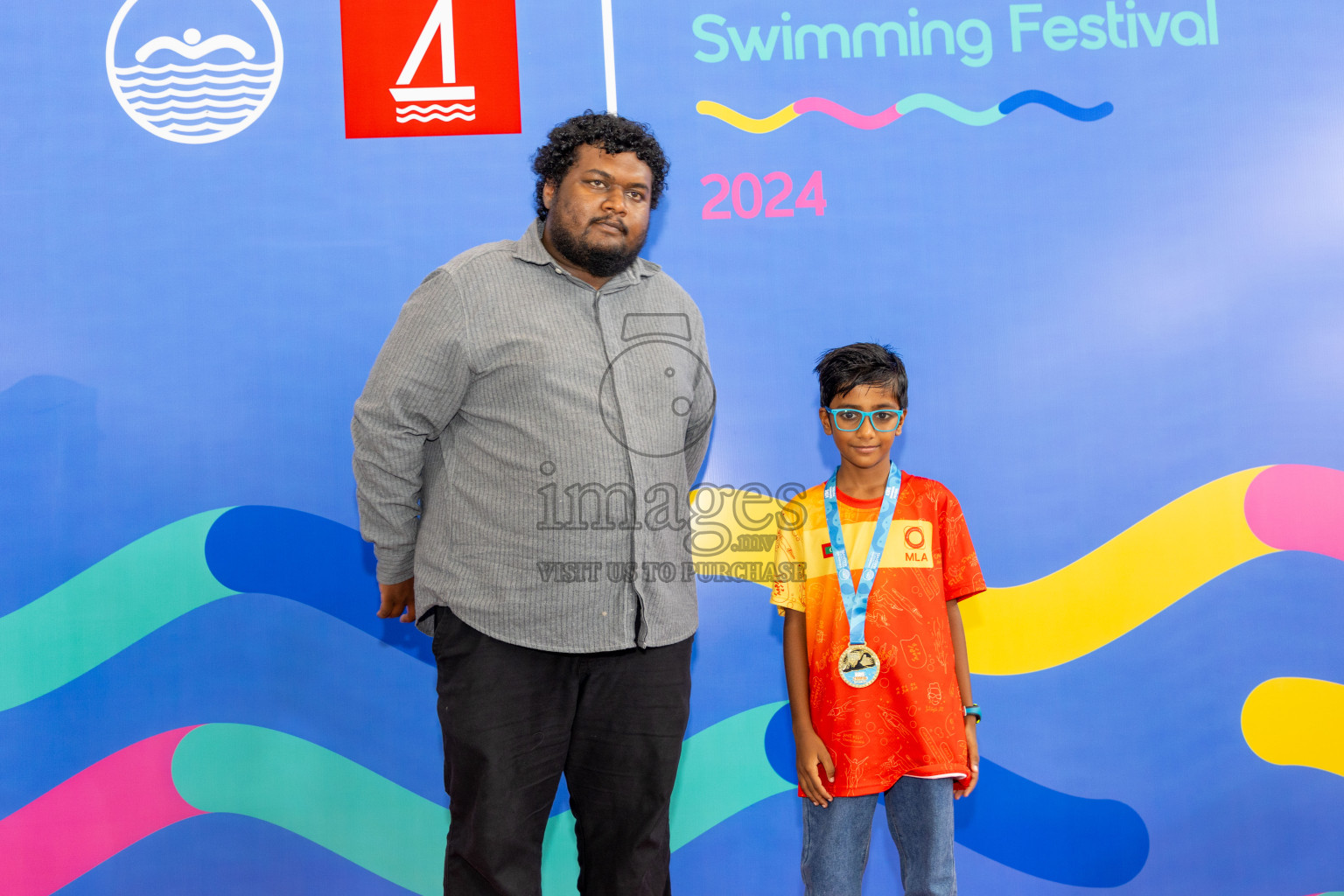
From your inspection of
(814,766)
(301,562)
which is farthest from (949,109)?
(301,562)

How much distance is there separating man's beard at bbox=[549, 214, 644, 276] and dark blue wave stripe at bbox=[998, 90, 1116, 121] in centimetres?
120

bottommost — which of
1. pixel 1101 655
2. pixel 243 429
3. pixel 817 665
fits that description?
pixel 1101 655

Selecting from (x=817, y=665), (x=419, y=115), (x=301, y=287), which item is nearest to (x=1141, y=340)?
(x=817, y=665)

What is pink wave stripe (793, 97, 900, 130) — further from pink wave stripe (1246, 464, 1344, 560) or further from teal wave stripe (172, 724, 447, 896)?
teal wave stripe (172, 724, 447, 896)

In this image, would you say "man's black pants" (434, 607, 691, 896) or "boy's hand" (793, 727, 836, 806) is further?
"boy's hand" (793, 727, 836, 806)

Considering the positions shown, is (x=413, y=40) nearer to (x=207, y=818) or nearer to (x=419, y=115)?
(x=419, y=115)

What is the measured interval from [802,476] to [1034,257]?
32.6 inches

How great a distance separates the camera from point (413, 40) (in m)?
2.15

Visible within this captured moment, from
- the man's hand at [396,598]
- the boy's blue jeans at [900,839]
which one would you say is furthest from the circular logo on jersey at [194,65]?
the boy's blue jeans at [900,839]

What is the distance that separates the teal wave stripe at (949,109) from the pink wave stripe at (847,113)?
0.11 feet

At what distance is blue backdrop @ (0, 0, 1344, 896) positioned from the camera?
2.15 meters

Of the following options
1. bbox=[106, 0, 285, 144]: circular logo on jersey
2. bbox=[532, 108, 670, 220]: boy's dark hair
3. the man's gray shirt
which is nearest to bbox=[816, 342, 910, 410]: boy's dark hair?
the man's gray shirt

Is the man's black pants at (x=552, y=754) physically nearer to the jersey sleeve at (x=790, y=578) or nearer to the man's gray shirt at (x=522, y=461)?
the man's gray shirt at (x=522, y=461)

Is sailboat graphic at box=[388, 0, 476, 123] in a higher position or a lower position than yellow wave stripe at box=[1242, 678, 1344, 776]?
higher
